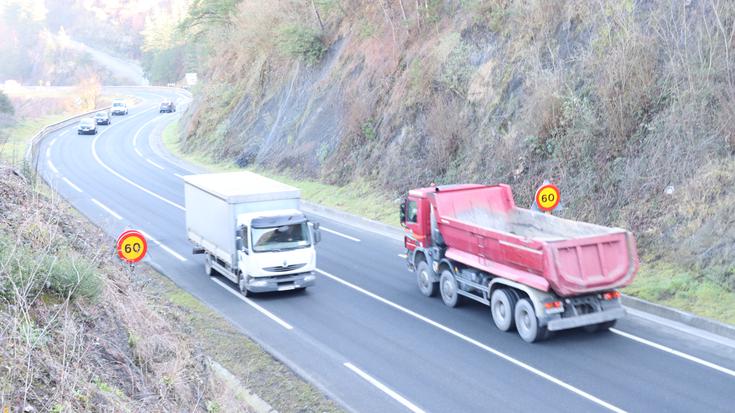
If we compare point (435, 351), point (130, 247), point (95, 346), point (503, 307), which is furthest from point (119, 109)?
point (95, 346)

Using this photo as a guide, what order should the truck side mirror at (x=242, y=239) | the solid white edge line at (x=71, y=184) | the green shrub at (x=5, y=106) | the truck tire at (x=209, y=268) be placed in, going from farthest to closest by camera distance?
the green shrub at (x=5, y=106) → the solid white edge line at (x=71, y=184) → the truck tire at (x=209, y=268) → the truck side mirror at (x=242, y=239)

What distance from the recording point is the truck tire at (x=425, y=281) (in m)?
17.1

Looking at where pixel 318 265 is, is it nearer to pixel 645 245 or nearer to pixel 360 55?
pixel 645 245

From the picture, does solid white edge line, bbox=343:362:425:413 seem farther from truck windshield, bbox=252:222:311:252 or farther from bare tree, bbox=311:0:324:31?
bare tree, bbox=311:0:324:31

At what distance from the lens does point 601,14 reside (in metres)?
23.9

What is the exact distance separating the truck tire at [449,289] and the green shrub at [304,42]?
2549 cm

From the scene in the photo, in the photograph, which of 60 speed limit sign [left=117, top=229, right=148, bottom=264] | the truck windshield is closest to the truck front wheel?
the truck windshield

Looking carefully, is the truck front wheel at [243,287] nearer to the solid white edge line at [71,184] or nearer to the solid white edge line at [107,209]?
the solid white edge line at [107,209]

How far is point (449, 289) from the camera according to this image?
642 inches

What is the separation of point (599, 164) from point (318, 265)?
8.30 metres

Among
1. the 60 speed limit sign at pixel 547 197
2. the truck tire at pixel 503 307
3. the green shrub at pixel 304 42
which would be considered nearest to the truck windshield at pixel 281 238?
the truck tire at pixel 503 307

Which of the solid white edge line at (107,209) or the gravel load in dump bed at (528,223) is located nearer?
the gravel load in dump bed at (528,223)

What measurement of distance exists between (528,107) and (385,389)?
48.2ft

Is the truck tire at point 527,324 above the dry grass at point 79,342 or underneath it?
underneath
